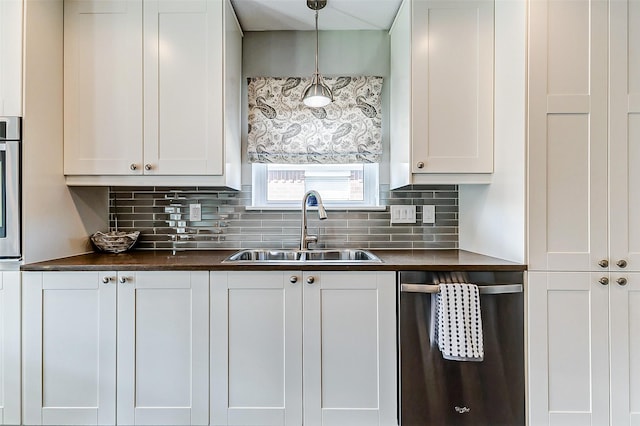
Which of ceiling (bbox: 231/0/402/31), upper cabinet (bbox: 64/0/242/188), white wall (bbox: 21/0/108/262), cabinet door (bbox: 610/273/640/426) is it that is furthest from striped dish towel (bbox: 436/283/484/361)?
white wall (bbox: 21/0/108/262)

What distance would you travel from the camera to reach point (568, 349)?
5.05 ft

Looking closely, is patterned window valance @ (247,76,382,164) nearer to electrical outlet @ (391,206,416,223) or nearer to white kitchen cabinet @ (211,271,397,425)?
electrical outlet @ (391,206,416,223)

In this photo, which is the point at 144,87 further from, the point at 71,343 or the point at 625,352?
the point at 625,352

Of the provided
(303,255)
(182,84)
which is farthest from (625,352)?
(182,84)

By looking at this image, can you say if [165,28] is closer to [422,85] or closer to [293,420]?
[422,85]

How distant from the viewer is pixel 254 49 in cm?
226

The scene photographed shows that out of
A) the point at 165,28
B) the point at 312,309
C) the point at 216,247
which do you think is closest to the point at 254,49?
the point at 165,28

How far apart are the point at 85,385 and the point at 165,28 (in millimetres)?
1815

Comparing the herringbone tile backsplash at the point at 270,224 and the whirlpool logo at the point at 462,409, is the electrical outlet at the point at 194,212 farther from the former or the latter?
the whirlpool logo at the point at 462,409

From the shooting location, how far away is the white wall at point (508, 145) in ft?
5.18

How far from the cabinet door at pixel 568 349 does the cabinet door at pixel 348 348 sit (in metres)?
0.64

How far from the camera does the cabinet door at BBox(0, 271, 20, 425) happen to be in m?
1.60

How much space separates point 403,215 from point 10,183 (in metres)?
2.08

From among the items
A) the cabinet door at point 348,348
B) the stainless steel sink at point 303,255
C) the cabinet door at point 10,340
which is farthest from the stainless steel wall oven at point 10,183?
the cabinet door at point 348,348
